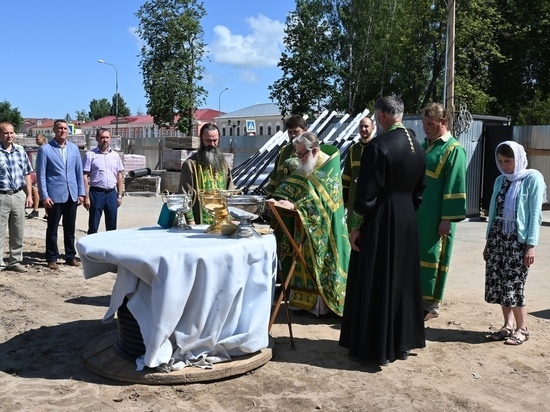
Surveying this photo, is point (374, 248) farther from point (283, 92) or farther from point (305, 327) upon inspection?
point (283, 92)

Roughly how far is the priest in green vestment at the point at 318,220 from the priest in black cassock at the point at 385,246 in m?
0.83

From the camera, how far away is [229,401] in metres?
3.74

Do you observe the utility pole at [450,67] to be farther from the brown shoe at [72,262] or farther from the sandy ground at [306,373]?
the brown shoe at [72,262]

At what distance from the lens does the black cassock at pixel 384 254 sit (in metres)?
4.20

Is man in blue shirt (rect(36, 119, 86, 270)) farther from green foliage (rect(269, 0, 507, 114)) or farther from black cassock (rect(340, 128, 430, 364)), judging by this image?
green foliage (rect(269, 0, 507, 114))

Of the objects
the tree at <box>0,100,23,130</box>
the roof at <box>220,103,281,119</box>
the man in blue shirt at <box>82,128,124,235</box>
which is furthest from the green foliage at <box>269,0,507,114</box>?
the tree at <box>0,100,23,130</box>

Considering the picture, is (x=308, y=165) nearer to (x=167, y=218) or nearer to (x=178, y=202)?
(x=178, y=202)

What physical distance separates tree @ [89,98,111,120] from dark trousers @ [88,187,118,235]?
126767mm

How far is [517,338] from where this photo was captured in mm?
4973

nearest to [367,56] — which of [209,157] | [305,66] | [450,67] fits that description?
[305,66]

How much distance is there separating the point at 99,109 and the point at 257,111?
60.9 meters

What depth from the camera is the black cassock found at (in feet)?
13.8

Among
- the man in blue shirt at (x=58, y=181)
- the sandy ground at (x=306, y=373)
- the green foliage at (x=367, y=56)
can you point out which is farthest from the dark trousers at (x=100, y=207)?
the green foliage at (x=367, y=56)

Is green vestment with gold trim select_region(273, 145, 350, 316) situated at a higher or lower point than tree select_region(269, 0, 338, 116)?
lower
